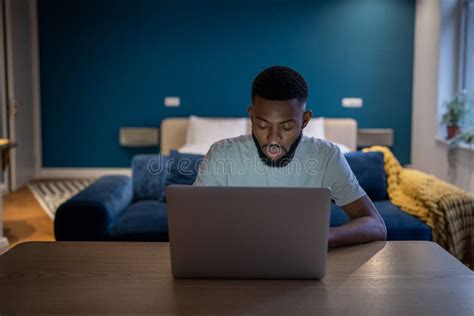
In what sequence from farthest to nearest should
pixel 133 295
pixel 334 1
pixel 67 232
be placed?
pixel 334 1 → pixel 67 232 → pixel 133 295

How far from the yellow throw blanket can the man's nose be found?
6.02 ft

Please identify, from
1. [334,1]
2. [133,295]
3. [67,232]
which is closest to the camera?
[133,295]

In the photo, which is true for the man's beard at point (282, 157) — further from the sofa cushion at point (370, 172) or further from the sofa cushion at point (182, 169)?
the sofa cushion at point (370, 172)

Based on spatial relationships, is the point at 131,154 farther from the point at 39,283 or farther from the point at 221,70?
the point at 39,283

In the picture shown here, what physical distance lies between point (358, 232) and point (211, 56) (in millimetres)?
5370

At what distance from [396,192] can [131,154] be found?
3928 millimetres

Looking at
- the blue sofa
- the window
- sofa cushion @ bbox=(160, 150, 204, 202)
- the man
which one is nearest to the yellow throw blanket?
the blue sofa

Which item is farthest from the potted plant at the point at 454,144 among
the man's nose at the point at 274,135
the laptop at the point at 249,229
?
the laptop at the point at 249,229

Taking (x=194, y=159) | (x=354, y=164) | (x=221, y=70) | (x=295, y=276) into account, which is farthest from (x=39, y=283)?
(x=221, y=70)

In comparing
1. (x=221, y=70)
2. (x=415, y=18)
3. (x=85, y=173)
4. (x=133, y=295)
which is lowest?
(x=85, y=173)

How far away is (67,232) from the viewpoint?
3.09 meters

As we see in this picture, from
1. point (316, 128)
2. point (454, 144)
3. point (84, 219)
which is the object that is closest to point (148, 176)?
point (84, 219)

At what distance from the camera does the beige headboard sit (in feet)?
21.2

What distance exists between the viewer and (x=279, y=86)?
1.74m
